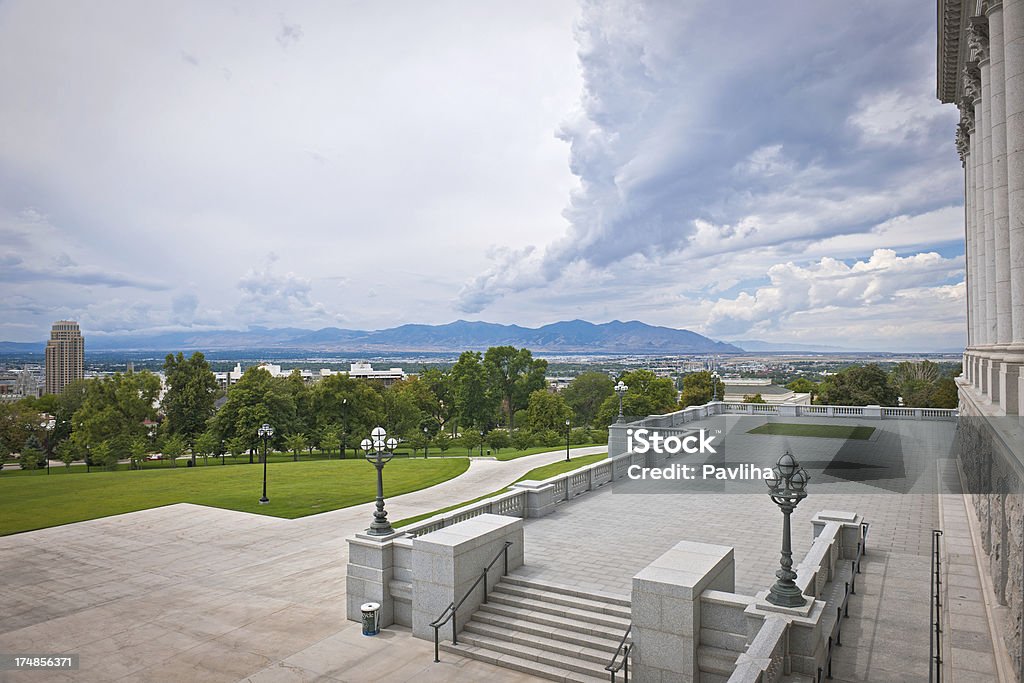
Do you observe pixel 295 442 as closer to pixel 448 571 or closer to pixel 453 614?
pixel 448 571

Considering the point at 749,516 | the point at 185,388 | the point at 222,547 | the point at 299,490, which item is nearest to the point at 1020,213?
the point at 749,516

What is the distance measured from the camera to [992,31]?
16109 millimetres

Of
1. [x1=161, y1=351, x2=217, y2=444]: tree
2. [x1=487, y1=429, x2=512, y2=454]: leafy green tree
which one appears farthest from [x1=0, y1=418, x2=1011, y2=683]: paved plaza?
[x1=161, y1=351, x2=217, y2=444]: tree

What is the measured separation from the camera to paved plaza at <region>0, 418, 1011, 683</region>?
12.4m

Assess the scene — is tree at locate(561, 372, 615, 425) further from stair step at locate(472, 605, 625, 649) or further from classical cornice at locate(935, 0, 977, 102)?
stair step at locate(472, 605, 625, 649)

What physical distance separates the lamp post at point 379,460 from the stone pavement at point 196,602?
2.29 meters

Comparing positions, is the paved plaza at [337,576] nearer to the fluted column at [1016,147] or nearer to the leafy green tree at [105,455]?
the fluted column at [1016,147]

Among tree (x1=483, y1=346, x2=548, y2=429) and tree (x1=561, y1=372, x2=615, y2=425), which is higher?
tree (x1=483, y1=346, x2=548, y2=429)

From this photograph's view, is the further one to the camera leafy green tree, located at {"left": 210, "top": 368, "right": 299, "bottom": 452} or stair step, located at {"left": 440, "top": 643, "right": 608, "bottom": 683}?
leafy green tree, located at {"left": 210, "top": 368, "right": 299, "bottom": 452}

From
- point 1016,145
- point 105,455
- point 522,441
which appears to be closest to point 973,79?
point 1016,145

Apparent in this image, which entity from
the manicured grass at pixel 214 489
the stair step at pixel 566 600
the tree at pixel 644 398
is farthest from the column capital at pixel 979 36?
the tree at pixel 644 398

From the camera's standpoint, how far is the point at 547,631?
42.5 feet

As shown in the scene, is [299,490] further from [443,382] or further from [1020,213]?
[443,382]

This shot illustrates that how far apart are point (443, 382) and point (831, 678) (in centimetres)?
7404
